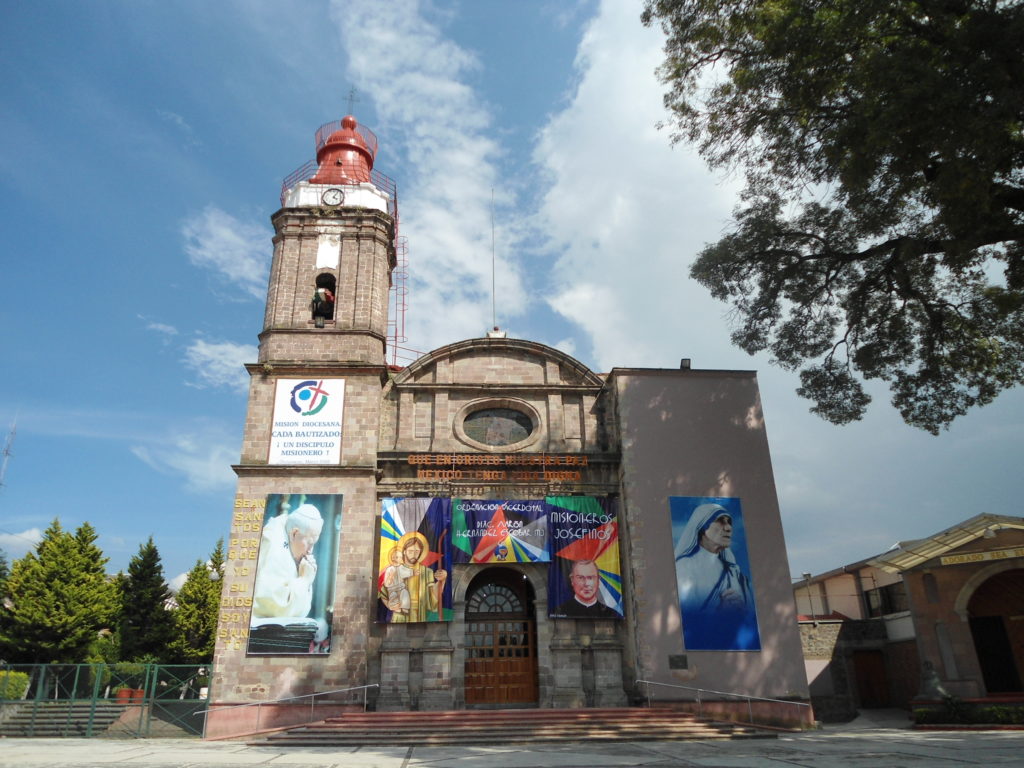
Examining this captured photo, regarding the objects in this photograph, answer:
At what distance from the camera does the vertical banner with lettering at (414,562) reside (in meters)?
17.7

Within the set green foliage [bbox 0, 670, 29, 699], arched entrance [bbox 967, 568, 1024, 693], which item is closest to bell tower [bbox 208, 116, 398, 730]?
green foliage [bbox 0, 670, 29, 699]

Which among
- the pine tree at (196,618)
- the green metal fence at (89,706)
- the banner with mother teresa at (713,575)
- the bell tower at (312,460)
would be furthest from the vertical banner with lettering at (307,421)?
the pine tree at (196,618)

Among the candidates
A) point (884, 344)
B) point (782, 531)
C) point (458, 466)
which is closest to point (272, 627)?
point (458, 466)

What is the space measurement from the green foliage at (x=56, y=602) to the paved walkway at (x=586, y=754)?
39.1 feet

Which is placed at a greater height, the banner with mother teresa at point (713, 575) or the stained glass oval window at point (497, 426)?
the stained glass oval window at point (497, 426)

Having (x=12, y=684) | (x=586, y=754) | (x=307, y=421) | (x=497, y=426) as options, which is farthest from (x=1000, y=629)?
(x=12, y=684)

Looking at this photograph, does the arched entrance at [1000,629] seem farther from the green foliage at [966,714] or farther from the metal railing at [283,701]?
the metal railing at [283,701]

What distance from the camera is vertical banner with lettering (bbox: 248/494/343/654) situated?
16.8 meters

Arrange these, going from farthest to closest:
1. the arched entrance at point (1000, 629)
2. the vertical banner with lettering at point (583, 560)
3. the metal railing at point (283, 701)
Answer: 1. the arched entrance at point (1000, 629)
2. the vertical banner with lettering at point (583, 560)
3. the metal railing at point (283, 701)

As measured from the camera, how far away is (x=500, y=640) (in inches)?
728

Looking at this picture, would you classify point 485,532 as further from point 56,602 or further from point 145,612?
point 145,612

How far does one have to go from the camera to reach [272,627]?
16.9m

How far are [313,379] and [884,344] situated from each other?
49.8ft

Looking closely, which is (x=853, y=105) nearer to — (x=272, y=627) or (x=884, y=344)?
→ (x=884, y=344)
